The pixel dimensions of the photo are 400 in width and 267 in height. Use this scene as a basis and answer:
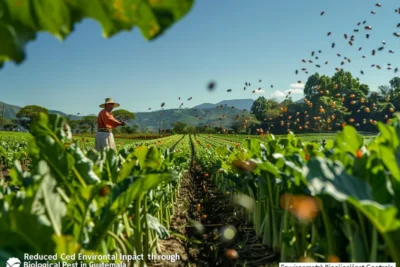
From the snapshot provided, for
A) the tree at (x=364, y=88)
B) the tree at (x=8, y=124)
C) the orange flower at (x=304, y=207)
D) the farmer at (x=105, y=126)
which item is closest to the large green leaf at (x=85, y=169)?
the orange flower at (x=304, y=207)

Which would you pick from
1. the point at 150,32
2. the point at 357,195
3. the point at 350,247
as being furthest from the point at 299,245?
the point at 150,32

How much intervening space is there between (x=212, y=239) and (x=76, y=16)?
14.9ft

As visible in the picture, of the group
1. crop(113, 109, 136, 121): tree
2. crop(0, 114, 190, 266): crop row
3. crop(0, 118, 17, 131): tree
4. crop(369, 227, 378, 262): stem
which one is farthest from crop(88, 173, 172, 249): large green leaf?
crop(0, 118, 17, 131): tree

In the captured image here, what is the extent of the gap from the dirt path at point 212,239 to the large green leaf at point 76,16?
3.07 metres

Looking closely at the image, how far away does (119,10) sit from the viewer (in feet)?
2.70

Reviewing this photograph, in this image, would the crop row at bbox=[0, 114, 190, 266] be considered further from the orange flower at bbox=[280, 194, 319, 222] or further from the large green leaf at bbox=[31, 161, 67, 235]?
the orange flower at bbox=[280, 194, 319, 222]

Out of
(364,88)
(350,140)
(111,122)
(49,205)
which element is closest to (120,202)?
(49,205)

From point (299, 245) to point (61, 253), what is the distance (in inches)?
77.1

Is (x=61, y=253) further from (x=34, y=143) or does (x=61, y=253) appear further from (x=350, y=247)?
(x=350, y=247)

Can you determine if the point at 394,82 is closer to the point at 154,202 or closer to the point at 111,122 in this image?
the point at 111,122

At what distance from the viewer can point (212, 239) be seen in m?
5.04

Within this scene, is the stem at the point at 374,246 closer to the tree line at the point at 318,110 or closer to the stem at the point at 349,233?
the stem at the point at 349,233

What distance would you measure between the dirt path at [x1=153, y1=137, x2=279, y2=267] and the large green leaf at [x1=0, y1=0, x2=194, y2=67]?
3072 millimetres

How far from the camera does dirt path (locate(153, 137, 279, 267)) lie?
400 cm
